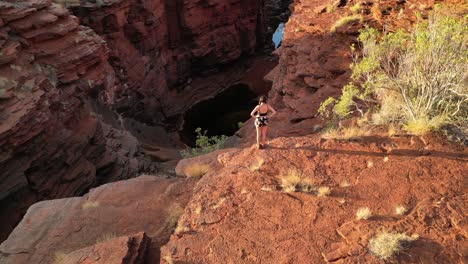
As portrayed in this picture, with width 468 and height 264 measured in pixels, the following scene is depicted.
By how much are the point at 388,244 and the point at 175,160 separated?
15387 millimetres

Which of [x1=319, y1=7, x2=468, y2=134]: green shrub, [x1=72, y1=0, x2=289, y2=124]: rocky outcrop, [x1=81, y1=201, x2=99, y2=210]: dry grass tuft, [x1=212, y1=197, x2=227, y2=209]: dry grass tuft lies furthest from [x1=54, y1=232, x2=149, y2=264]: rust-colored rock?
[x1=72, y1=0, x2=289, y2=124]: rocky outcrop

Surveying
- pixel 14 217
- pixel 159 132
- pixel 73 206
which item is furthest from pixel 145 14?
pixel 73 206

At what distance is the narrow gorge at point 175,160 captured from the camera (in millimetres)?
5496

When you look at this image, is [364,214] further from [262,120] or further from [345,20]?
[345,20]

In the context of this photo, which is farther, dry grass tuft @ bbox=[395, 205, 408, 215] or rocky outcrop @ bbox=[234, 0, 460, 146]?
rocky outcrop @ bbox=[234, 0, 460, 146]

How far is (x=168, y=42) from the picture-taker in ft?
96.0

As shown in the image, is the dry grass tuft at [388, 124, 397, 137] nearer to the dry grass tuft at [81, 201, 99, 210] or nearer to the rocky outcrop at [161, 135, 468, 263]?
the rocky outcrop at [161, 135, 468, 263]

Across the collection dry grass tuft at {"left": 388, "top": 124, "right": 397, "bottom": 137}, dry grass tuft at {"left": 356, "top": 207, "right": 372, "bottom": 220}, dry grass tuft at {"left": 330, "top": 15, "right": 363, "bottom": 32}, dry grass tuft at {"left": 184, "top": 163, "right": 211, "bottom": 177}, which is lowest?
dry grass tuft at {"left": 184, "top": 163, "right": 211, "bottom": 177}

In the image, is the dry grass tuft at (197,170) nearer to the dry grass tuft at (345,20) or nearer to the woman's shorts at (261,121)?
the woman's shorts at (261,121)

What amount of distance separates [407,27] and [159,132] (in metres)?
18.3

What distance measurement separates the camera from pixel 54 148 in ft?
44.0

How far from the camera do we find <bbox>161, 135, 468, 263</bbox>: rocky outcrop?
5.12 m

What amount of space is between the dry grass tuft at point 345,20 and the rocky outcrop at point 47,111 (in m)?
10.2

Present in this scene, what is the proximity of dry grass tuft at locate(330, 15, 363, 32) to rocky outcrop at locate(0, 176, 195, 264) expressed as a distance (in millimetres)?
8736
